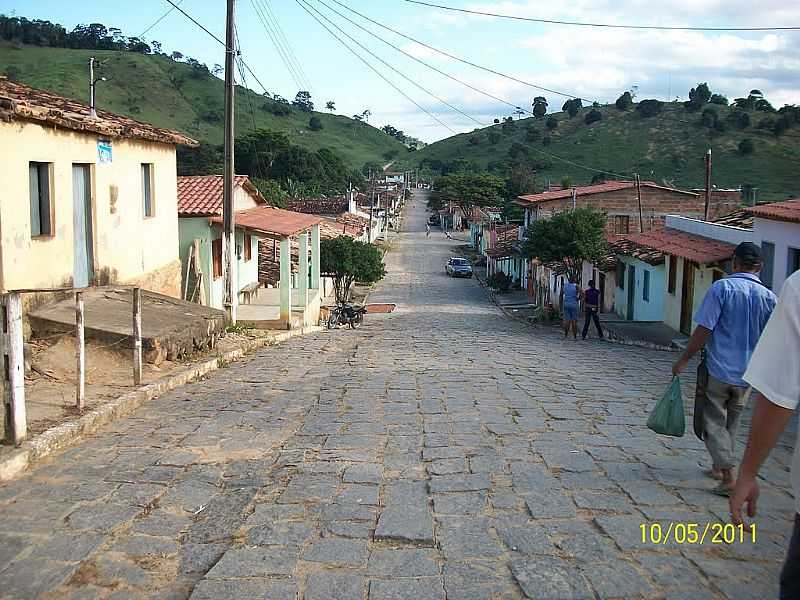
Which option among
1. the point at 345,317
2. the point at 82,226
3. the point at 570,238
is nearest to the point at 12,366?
the point at 82,226

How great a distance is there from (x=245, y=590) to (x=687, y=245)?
18.9 meters

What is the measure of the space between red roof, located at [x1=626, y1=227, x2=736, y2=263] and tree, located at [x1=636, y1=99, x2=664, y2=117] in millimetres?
79061

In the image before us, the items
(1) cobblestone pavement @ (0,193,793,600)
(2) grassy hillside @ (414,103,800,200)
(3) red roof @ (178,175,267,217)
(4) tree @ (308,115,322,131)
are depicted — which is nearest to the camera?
→ (1) cobblestone pavement @ (0,193,793,600)

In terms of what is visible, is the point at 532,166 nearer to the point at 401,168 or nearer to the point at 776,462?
the point at 401,168

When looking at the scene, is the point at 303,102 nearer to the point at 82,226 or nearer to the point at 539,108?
the point at 539,108

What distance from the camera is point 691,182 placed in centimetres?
7700

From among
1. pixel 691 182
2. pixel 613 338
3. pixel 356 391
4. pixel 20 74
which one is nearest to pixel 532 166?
pixel 691 182

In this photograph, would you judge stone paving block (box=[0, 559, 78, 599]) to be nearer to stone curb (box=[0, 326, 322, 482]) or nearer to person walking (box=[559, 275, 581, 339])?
stone curb (box=[0, 326, 322, 482])

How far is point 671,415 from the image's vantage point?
624 cm

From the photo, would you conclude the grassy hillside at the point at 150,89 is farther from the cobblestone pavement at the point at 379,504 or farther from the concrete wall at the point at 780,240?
the cobblestone pavement at the point at 379,504

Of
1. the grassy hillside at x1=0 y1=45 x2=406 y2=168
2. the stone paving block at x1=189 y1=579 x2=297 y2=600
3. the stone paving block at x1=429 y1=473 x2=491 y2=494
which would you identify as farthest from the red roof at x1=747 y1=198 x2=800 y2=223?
the grassy hillside at x1=0 y1=45 x2=406 y2=168

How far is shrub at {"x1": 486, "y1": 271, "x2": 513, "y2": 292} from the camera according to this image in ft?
162

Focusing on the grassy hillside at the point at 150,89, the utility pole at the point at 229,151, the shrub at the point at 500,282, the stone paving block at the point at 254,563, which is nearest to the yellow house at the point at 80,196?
the utility pole at the point at 229,151

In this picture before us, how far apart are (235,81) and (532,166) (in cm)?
8504
